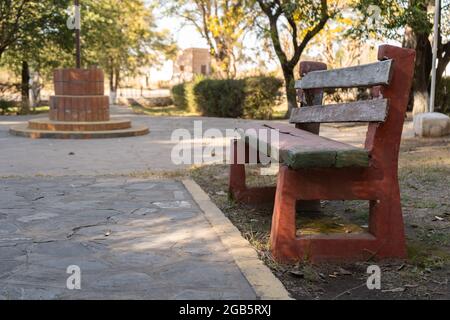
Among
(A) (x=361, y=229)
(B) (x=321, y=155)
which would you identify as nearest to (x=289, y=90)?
(A) (x=361, y=229)

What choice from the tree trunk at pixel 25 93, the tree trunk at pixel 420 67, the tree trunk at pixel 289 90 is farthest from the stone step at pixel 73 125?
the tree trunk at pixel 25 93

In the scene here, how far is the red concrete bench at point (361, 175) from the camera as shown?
3113 mm

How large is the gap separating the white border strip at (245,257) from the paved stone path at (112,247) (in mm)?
49

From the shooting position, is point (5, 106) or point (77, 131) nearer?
point (77, 131)

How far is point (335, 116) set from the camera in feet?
12.1

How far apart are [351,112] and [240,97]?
16603 mm

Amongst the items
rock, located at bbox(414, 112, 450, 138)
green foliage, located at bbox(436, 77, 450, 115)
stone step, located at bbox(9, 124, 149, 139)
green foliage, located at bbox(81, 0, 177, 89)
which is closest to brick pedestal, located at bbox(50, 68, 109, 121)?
stone step, located at bbox(9, 124, 149, 139)

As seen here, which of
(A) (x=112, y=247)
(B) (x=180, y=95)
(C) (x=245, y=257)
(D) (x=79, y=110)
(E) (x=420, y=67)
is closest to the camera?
(C) (x=245, y=257)

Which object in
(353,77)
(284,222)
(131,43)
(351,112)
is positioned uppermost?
(131,43)

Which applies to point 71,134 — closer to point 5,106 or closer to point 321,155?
point 321,155

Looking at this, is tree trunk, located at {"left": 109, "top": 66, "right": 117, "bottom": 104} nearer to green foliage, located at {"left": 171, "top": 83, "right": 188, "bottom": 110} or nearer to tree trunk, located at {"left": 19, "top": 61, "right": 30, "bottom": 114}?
green foliage, located at {"left": 171, "top": 83, "right": 188, "bottom": 110}

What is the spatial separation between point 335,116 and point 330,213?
1180mm

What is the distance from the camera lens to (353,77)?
3500 millimetres
